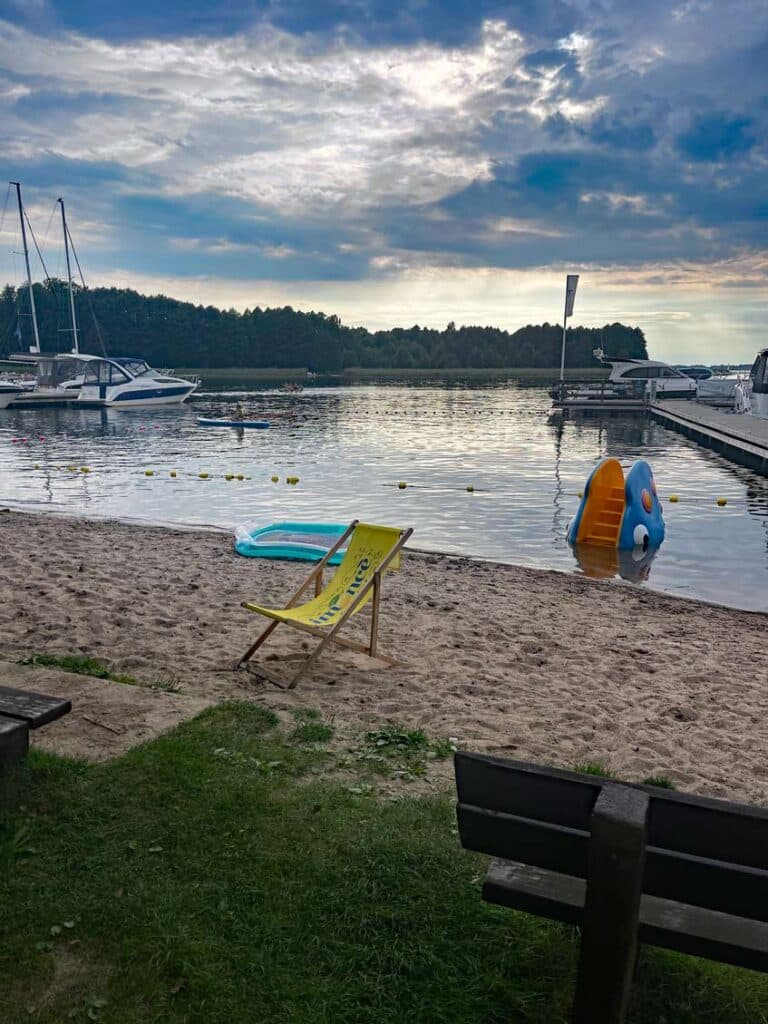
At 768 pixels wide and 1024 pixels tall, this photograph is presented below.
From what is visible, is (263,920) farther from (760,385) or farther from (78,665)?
(760,385)

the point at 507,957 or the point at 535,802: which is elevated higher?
the point at 535,802

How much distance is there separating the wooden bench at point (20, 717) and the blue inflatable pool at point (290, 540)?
5650mm

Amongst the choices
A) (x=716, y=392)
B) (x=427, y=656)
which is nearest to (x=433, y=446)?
(x=427, y=656)

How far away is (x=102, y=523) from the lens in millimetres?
11750

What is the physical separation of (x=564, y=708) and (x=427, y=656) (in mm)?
1257

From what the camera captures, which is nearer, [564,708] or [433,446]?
[564,708]

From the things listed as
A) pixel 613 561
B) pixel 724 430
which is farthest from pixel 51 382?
pixel 613 561

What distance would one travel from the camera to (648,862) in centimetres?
200

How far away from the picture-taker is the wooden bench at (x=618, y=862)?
191 centimetres

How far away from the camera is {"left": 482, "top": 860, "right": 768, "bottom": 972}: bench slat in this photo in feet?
6.73

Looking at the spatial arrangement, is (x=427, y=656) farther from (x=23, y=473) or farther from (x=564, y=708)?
(x=23, y=473)

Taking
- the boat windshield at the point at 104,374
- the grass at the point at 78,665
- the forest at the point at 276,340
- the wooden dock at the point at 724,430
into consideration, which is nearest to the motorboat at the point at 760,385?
the wooden dock at the point at 724,430

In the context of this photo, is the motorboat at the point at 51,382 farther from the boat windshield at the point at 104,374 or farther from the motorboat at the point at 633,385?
the motorboat at the point at 633,385

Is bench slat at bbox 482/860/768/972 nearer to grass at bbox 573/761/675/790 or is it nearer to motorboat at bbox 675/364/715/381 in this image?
grass at bbox 573/761/675/790
